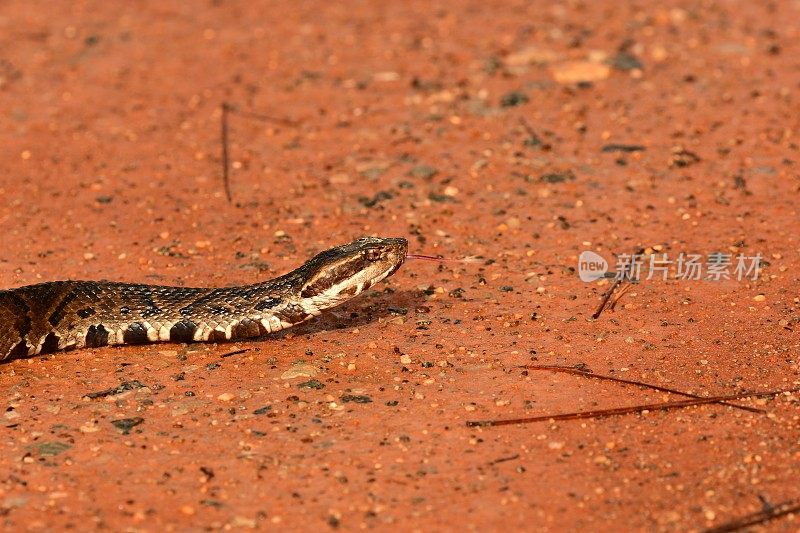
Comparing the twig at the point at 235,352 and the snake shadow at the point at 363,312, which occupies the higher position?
the twig at the point at 235,352

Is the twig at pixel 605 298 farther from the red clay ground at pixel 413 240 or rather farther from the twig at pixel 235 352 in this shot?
the twig at pixel 235 352

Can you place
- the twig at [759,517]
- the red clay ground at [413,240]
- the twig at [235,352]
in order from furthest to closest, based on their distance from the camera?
1. the twig at [235,352]
2. the red clay ground at [413,240]
3. the twig at [759,517]

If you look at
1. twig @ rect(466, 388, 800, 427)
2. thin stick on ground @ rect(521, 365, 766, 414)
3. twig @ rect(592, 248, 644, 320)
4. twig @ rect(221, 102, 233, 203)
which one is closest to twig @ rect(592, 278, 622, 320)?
twig @ rect(592, 248, 644, 320)

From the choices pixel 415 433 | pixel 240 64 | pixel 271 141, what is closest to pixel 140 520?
pixel 415 433

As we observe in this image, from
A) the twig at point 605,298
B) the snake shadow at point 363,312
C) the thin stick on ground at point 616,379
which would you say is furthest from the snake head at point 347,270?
the twig at point 605,298

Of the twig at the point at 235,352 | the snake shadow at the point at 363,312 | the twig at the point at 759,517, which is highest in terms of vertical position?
the twig at the point at 235,352

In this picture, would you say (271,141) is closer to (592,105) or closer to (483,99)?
(483,99)

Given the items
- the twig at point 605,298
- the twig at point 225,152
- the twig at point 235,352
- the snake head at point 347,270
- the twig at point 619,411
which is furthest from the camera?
the twig at point 225,152
